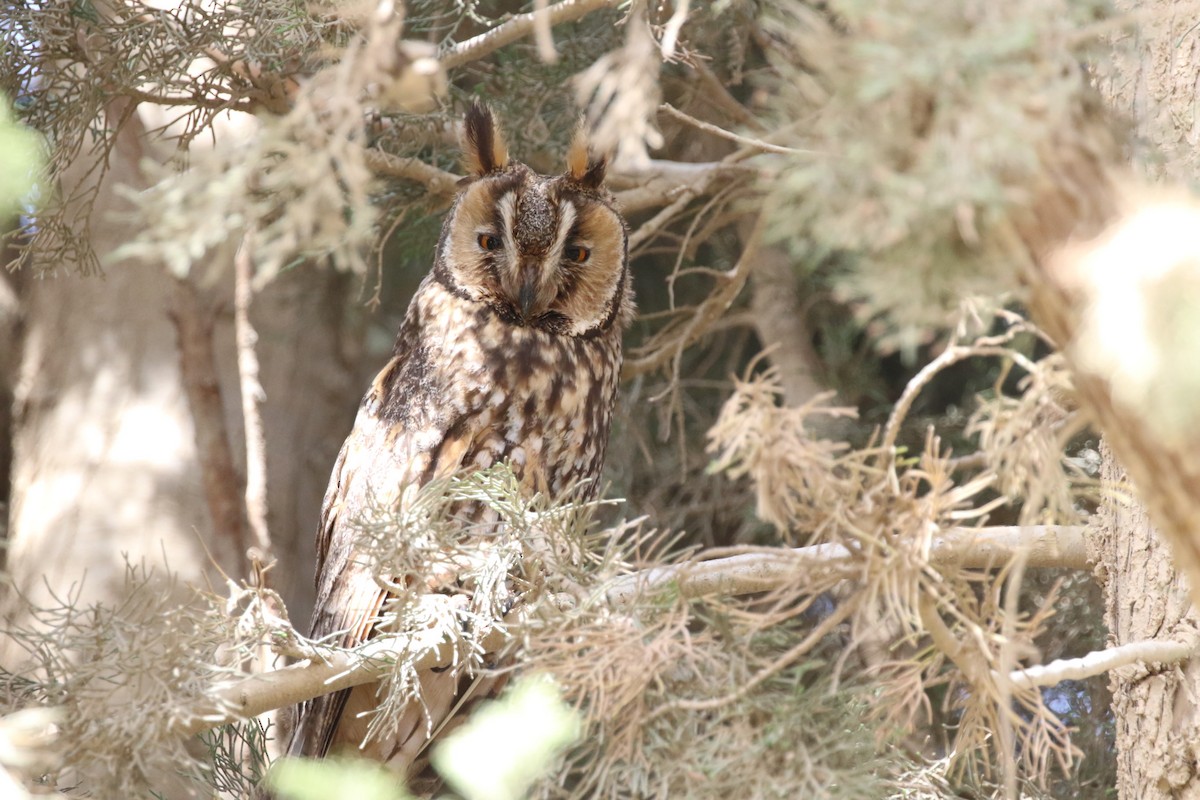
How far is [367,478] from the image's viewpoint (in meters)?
2.38

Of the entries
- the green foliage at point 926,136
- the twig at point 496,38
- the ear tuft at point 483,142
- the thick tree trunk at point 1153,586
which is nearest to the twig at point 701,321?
the ear tuft at point 483,142

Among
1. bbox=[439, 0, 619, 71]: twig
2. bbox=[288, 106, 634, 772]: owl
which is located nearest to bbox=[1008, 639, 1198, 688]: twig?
bbox=[288, 106, 634, 772]: owl

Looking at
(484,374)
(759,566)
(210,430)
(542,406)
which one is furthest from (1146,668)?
(210,430)

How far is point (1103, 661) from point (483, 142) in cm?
175

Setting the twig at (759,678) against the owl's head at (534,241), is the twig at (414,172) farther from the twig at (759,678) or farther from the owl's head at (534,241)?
the twig at (759,678)

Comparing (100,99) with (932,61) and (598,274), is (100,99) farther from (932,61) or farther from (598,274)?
(932,61)

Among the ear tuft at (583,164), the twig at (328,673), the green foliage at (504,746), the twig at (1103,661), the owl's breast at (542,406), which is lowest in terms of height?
the twig at (328,673)

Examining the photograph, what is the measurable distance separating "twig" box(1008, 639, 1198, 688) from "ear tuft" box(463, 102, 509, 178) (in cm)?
165

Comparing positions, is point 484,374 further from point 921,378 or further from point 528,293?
point 921,378

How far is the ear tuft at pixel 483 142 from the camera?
103 inches

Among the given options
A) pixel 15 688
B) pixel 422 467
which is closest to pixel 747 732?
pixel 422 467

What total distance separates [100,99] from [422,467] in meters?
1.10

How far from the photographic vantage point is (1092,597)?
2787 mm

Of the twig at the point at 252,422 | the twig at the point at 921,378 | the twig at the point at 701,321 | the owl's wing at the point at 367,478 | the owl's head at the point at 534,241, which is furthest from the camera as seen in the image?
the twig at the point at 252,422
